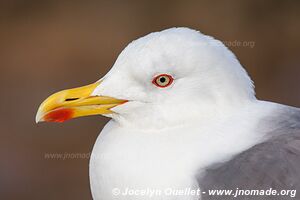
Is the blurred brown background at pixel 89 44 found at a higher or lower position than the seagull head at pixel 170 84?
lower

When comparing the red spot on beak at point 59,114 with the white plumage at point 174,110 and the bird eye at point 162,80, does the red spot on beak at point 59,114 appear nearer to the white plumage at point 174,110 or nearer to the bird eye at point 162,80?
the white plumage at point 174,110

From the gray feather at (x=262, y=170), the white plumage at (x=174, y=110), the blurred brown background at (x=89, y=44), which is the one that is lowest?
the blurred brown background at (x=89, y=44)

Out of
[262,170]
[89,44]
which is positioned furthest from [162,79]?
[89,44]

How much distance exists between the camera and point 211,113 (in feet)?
8.97

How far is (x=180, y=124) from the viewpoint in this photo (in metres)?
2.75

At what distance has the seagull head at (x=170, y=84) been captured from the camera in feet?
8.95

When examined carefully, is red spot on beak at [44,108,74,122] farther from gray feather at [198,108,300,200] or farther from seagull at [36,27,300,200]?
gray feather at [198,108,300,200]

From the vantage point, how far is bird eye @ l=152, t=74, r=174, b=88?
107 inches


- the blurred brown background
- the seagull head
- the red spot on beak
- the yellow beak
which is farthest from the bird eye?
the blurred brown background

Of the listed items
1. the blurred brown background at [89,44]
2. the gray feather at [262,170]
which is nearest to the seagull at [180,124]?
the gray feather at [262,170]

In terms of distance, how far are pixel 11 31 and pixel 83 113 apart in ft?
15.6

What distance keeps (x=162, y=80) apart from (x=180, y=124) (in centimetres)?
18

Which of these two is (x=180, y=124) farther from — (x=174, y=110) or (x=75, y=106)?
(x=75, y=106)

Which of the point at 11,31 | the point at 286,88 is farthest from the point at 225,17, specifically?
the point at 11,31
